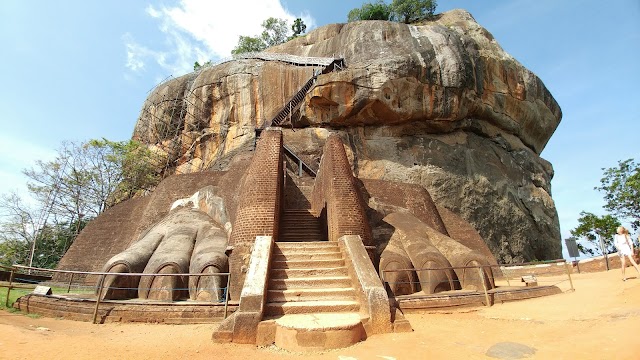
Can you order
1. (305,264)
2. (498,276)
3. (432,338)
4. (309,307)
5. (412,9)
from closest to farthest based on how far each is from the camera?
(432,338) < (309,307) < (305,264) < (498,276) < (412,9)

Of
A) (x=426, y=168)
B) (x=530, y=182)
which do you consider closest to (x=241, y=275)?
(x=426, y=168)

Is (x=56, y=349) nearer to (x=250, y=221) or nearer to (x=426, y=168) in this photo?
(x=250, y=221)

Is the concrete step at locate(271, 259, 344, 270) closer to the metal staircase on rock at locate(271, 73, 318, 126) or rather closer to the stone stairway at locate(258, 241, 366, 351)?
the stone stairway at locate(258, 241, 366, 351)

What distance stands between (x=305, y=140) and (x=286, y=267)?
14.8m

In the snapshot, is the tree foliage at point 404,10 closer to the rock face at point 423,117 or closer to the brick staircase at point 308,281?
the rock face at point 423,117

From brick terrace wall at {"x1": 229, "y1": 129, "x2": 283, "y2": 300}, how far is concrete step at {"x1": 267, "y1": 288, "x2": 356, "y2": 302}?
1545 millimetres

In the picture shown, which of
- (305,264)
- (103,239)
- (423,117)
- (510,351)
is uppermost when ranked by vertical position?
(423,117)

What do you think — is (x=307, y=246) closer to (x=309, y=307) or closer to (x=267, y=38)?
(x=309, y=307)

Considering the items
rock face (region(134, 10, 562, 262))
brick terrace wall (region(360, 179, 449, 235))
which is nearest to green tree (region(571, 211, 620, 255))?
rock face (region(134, 10, 562, 262))

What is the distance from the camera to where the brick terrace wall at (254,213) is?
7344 millimetres

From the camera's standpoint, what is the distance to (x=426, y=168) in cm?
2145

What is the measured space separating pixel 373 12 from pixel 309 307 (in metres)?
36.5

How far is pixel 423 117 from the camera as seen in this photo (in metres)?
22.1

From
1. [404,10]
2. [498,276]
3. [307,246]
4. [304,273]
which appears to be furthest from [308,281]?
[404,10]
